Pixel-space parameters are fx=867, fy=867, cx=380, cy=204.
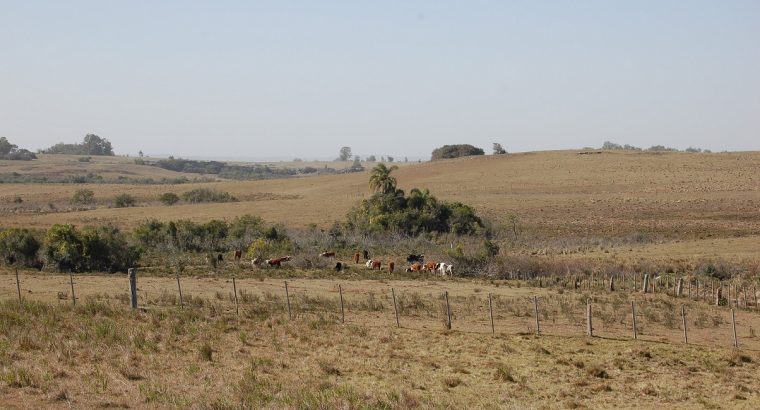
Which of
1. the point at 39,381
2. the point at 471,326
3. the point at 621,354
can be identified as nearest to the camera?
the point at 39,381

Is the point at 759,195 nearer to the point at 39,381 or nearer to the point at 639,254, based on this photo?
the point at 639,254

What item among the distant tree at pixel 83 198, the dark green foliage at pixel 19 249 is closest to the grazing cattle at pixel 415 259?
the dark green foliage at pixel 19 249

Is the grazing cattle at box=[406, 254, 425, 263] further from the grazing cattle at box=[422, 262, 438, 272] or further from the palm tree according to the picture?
the palm tree

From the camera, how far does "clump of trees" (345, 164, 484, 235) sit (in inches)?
2621

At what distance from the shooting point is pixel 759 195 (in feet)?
281

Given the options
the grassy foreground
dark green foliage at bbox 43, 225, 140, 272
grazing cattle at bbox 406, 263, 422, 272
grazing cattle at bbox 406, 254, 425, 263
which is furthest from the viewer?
grazing cattle at bbox 406, 254, 425, 263

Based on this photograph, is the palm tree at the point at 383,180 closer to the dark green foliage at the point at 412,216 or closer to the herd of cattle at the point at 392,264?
the dark green foliage at the point at 412,216

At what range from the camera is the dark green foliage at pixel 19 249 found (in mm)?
48000

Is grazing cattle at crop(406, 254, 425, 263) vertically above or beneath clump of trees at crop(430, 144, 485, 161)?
beneath

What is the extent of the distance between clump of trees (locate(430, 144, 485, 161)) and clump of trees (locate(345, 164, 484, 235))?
91670 mm

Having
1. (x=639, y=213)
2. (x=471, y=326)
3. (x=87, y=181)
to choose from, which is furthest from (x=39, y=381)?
(x=87, y=181)

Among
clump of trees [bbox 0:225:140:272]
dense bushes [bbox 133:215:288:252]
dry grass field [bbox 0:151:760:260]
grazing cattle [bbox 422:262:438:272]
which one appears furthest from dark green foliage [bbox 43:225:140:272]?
dry grass field [bbox 0:151:760:260]

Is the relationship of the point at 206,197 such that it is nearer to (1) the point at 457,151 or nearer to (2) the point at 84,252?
(2) the point at 84,252

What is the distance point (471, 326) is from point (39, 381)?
15.7 meters
